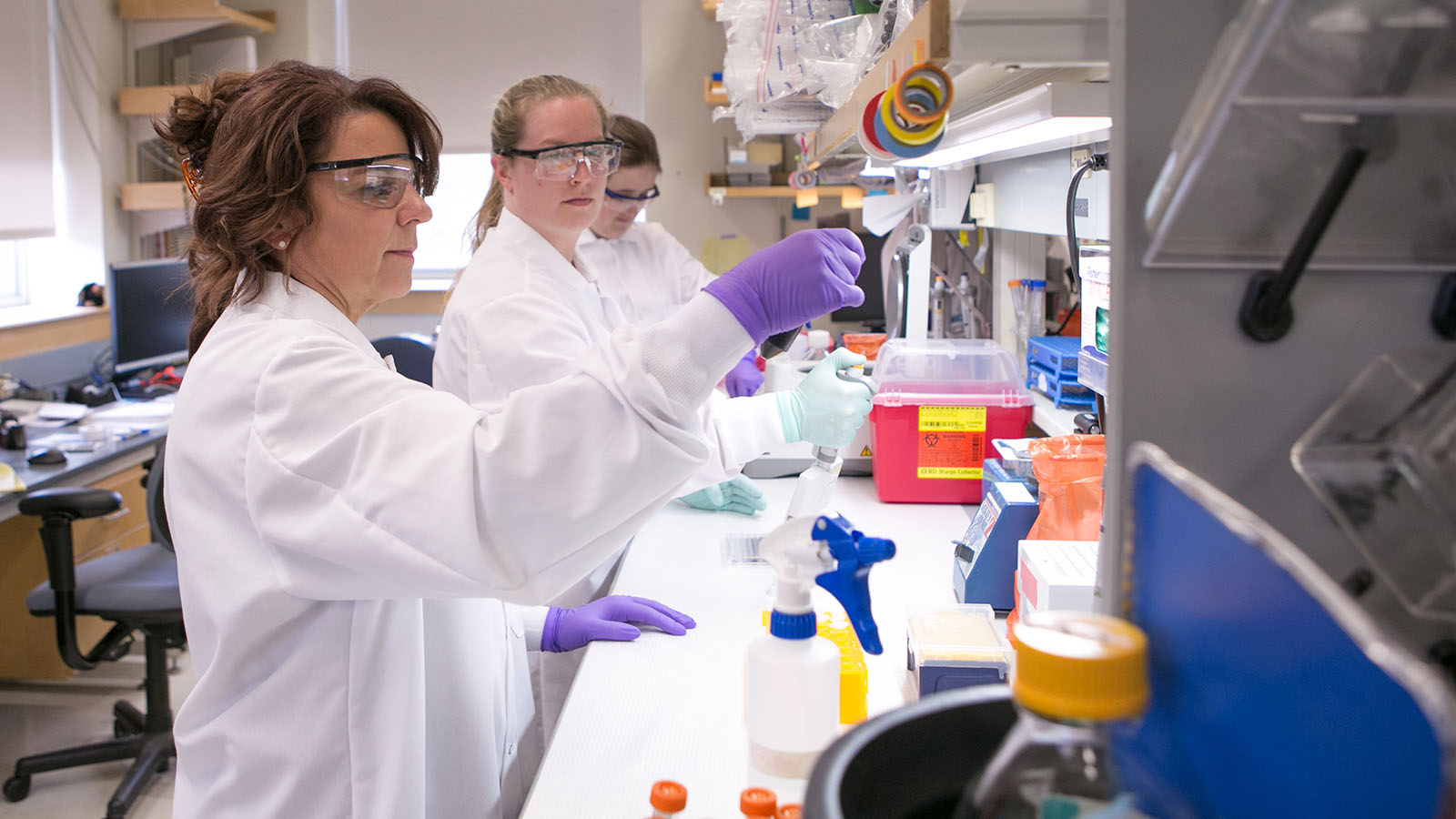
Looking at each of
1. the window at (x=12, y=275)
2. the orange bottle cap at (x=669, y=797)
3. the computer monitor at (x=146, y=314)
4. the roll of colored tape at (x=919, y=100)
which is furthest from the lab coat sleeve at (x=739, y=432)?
the window at (x=12, y=275)

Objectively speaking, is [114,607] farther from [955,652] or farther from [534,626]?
[955,652]

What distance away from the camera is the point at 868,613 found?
0.92 metres

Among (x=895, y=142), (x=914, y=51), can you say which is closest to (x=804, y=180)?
(x=895, y=142)

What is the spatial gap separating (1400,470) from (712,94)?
16.1 ft

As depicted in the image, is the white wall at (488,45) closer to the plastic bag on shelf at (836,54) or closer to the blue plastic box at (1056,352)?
the blue plastic box at (1056,352)

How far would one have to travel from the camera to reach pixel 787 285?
1156mm

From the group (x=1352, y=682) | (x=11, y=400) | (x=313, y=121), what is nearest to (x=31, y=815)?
(x=11, y=400)

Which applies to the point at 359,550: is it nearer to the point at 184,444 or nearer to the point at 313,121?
the point at 184,444

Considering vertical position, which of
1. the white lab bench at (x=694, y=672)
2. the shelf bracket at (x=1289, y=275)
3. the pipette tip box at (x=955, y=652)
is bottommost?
the white lab bench at (x=694, y=672)

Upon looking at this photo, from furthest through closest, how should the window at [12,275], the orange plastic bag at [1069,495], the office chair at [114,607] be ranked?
the window at [12,275] < the office chair at [114,607] < the orange plastic bag at [1069,495]

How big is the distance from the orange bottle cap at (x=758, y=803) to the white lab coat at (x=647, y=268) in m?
2.62

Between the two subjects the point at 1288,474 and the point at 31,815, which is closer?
the point at 1288,474

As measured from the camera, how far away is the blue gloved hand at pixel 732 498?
2281mm

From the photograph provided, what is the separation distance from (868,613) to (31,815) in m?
2.97
